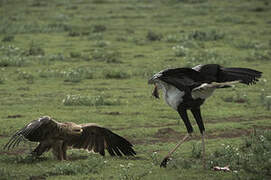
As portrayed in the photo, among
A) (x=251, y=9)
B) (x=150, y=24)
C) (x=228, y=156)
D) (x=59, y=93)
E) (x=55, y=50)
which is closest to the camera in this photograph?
(x=228, y=156)

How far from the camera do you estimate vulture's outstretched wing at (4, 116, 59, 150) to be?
27.6 ft

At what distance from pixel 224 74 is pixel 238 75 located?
0.70ft

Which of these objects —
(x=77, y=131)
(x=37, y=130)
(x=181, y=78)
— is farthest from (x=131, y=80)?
(x=181, y=78)

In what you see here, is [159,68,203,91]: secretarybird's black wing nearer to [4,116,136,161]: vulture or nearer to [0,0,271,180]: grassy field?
[0,0,271,180]: grassy field

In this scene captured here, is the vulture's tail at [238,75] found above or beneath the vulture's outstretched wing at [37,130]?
above

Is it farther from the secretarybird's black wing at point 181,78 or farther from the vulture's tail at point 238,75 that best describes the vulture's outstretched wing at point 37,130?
the vulture's tail at point 238,75

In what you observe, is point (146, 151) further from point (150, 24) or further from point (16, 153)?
point (150, 24)

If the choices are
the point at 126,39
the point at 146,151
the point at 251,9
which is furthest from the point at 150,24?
the point at 146,151

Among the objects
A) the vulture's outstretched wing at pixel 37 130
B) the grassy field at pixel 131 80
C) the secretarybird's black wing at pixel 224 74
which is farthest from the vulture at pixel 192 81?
the vulture's outstretched wing at pixel 37 130

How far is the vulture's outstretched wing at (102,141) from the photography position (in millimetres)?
9211

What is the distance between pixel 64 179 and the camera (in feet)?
26.0

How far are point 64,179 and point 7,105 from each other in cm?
552

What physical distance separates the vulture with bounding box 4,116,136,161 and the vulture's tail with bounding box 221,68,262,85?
1.89m

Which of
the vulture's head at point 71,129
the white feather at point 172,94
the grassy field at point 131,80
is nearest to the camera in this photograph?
the white feather at point 172,94
